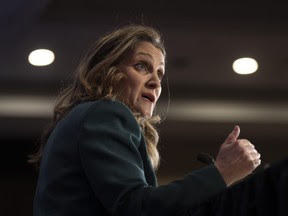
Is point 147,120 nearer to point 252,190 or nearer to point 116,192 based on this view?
point 116,192

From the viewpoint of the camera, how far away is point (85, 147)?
1.23 meters

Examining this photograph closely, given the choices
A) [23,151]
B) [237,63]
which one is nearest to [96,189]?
[237,63]

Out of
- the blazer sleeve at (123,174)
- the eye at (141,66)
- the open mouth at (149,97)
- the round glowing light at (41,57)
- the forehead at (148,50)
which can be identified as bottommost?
the blazer sleeve at (123,174)

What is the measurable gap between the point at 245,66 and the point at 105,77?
3.88m

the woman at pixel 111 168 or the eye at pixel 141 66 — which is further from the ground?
the eye at pixel 141 66

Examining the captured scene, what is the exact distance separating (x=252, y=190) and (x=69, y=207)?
352 mm

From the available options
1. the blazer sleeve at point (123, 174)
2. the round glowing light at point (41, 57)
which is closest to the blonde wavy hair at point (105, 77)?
the blazer sleeve at point (123, 174)

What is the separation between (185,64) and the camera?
207 inches

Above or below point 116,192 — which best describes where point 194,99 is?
above

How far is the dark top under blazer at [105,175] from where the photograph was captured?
1.15 meters

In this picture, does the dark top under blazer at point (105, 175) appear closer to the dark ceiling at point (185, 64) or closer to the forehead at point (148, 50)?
the forehead at point (148, 50)

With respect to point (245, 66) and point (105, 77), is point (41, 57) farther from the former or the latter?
point (105, 77)

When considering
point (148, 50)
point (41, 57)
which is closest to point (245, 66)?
point (41, 57)

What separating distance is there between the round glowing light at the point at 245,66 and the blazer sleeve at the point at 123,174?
3974 mm
